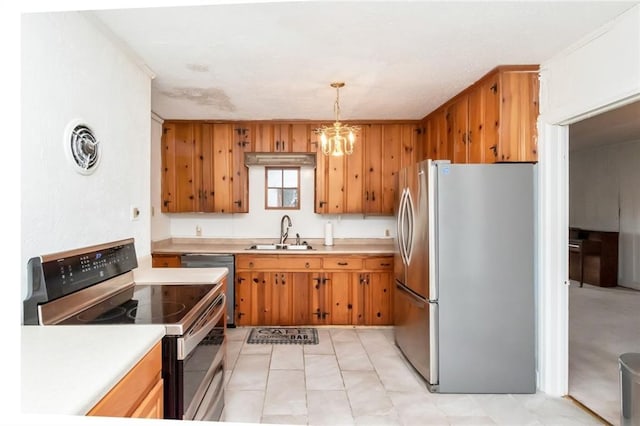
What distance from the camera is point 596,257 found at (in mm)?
5879

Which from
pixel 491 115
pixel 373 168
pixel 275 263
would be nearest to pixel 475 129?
pixel 491 115

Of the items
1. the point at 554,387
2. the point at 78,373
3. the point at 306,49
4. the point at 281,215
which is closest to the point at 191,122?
the point at 281,215

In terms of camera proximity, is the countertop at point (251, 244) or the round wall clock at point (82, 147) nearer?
the round wall clock at point (82, 147)

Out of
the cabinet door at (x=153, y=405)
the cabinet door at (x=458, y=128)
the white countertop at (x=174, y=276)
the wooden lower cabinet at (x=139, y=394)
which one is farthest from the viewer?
the cabinet door at (x=458, y=128)

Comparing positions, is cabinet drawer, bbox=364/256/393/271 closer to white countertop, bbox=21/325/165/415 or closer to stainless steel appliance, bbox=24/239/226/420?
stainless steel appliance, bbox=24/239/226/420

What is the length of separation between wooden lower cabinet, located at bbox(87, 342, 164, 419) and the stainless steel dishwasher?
2413mm

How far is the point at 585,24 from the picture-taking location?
1.88m

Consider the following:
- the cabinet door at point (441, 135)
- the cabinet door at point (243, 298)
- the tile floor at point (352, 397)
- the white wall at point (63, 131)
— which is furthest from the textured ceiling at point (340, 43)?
the tile floor at point (352, 397)

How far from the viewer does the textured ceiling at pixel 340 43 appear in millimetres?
1733

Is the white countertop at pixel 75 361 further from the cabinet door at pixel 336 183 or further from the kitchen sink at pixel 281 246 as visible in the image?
the cabinet door at pixel 336 183

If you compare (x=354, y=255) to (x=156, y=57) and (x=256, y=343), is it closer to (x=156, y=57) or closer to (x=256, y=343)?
(x=256, y=343)

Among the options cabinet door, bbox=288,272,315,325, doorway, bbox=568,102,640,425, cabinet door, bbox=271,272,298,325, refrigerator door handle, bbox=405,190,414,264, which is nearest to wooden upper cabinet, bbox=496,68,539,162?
refrigerator door handle, bbox=405,190,414,264

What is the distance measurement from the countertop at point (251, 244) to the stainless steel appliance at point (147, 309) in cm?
166

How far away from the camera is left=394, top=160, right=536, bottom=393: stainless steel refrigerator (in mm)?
2387
